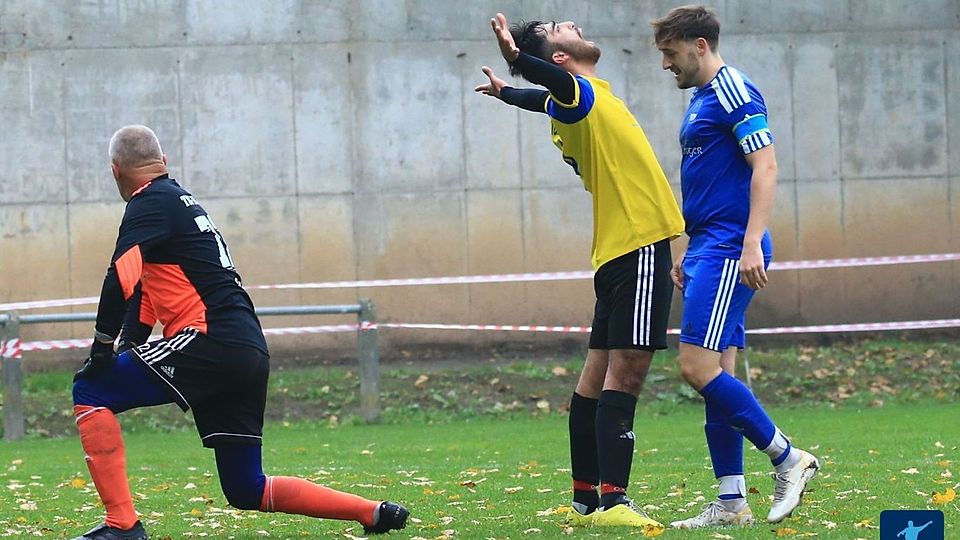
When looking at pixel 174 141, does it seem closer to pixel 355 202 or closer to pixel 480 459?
pixel 355 202

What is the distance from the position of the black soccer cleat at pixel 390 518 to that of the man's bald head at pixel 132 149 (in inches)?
67.1

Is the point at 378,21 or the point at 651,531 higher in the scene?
the point at 378,21

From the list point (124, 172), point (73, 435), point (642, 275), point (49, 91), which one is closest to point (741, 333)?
point (642, 275)

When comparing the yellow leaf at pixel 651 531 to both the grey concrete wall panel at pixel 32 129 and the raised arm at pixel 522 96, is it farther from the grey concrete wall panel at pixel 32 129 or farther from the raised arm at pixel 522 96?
the grey concrete wall panel at pixel 32 129

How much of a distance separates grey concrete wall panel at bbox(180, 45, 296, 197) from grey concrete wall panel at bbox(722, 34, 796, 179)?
5016 mm

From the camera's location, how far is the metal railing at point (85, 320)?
43.3 ft

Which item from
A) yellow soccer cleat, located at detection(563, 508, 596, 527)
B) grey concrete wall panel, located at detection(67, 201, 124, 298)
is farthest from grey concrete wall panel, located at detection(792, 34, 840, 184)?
yellow soccer cleat, located at detection(563, 508, 596, 527)

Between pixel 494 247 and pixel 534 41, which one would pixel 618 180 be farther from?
pixel 494 247

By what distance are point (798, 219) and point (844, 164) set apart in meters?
0.82

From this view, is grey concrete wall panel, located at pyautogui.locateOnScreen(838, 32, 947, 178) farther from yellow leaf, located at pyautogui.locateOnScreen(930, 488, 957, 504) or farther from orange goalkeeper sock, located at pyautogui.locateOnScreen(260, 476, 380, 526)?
orange goalkeeper sock, located at pyautogui.locateOnScreen(260, 476, 380, 526)

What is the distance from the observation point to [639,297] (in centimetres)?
636

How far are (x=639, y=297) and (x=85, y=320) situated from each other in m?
7.95

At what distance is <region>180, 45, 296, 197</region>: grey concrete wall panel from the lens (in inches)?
673

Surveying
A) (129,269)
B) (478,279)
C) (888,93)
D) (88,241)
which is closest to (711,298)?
(129,269)
